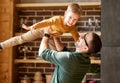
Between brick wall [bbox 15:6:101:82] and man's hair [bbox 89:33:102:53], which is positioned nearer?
man's hair [bbox 89:33:102:53]

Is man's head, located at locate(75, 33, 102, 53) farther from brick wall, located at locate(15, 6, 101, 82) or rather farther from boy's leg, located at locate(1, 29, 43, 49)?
brick wall, located at locate(15, 6, 101, 82)

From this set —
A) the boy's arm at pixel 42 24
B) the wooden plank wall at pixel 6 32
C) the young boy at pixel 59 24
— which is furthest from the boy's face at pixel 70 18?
the wooden plank wall at pixel 6 32

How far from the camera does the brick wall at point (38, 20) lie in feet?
16.3

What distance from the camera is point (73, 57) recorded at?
242 cm

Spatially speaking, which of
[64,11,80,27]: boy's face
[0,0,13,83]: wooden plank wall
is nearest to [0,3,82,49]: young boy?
[64,11,80,27]: boy's face

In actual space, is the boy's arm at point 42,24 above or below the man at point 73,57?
above

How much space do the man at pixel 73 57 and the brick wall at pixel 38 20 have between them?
2488 mm

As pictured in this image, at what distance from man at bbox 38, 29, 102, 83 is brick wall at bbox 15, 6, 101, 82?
2.49 m

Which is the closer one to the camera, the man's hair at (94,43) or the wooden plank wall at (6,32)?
the man's hair at (94,43)

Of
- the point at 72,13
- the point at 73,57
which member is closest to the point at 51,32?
the point at 72,13

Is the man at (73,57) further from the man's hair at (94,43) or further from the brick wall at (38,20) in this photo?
the brick wall at (38,20)

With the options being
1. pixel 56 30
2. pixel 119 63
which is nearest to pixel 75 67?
pixel 56 30

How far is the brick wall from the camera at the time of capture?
16.3 ft

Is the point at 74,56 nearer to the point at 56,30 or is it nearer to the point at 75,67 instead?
the point at 75,67
